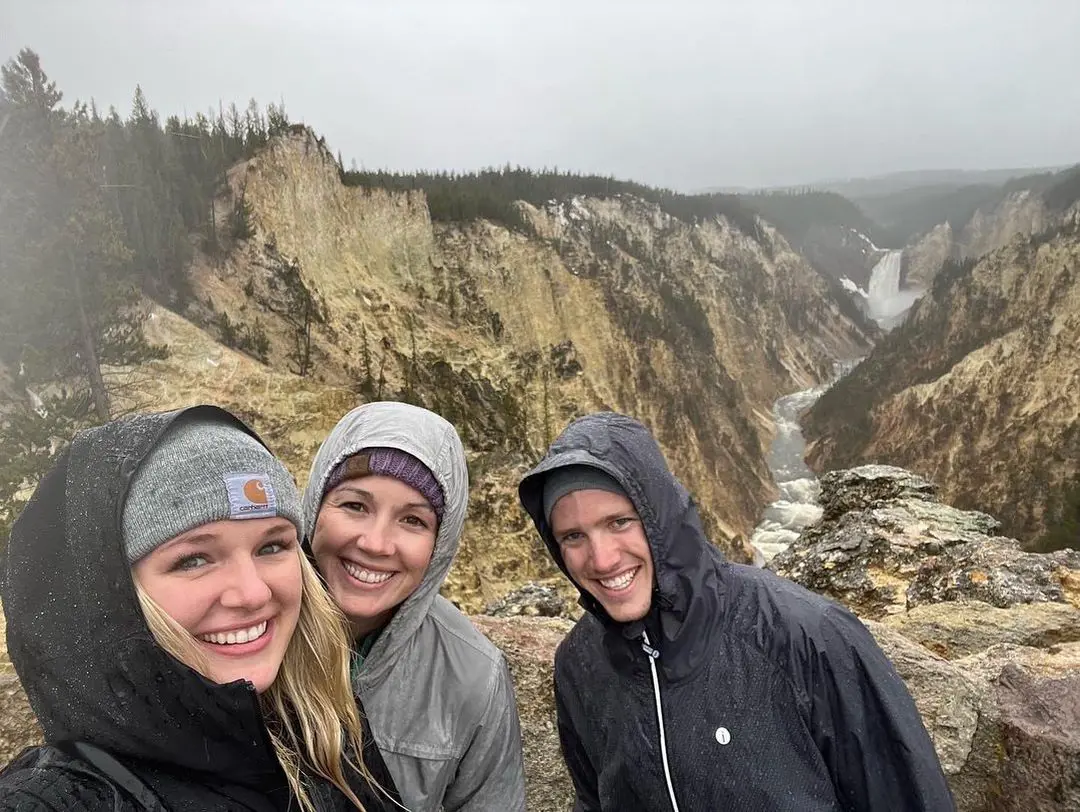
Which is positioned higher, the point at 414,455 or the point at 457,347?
the point at 457,347

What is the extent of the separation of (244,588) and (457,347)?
1974 cm

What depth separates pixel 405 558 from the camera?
1.87m

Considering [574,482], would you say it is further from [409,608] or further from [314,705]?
[314,705]

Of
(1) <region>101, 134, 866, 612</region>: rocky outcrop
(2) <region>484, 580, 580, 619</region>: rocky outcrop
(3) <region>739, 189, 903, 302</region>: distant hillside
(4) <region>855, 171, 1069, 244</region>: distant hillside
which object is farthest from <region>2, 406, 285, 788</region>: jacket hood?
(3) <region>739, 189, 903, 302</region>: distant hillside

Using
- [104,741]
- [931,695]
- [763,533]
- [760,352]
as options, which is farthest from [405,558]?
[760,352]

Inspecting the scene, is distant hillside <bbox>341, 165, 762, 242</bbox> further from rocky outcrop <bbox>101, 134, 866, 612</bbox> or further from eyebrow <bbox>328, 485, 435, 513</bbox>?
eyebrow <bbox>328, 485, 435, 513</bbox>

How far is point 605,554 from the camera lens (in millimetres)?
1790

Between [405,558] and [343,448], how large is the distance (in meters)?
0.40

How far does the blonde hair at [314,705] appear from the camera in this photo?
1.43m

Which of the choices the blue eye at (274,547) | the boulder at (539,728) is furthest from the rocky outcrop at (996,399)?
the blue eye at (274,547)

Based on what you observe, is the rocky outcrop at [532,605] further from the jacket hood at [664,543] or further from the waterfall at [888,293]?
the waterfall at [888,293]

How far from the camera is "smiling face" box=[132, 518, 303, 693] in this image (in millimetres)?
1201

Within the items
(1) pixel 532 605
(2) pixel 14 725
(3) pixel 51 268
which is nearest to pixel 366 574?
(2) pixel 14 725

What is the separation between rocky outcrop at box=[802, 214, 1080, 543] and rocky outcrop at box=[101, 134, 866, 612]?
26.1 feet
